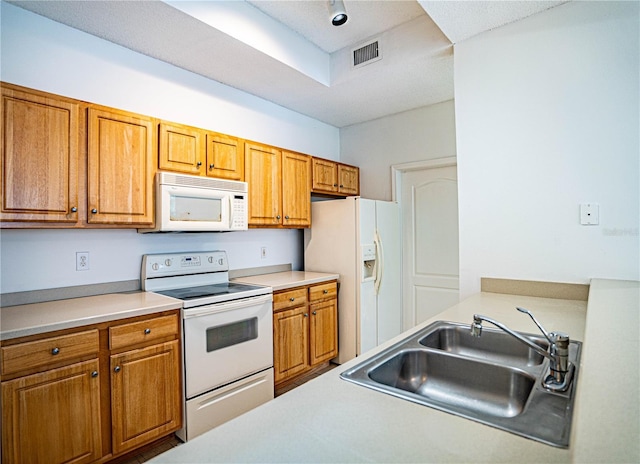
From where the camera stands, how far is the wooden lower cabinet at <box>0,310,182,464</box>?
5.24 ft

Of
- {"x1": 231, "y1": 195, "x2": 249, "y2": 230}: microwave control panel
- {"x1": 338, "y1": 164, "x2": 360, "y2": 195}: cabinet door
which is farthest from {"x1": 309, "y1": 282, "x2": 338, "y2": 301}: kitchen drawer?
{"x1": 338, "y1": 164, "x2": 360, "y2": 195}: cabinet door

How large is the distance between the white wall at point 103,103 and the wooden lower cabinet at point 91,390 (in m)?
0.62

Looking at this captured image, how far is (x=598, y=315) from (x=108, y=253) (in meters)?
2.64

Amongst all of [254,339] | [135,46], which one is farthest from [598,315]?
[135,46]

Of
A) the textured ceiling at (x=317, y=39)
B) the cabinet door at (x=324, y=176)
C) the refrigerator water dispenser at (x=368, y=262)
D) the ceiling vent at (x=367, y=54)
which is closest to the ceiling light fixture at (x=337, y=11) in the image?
the textured ceiling at (x=317, y=39)

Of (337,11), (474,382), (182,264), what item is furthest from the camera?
(182,264)

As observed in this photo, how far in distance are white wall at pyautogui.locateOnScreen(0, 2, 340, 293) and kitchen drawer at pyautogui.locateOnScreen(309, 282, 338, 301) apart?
2.07 ft

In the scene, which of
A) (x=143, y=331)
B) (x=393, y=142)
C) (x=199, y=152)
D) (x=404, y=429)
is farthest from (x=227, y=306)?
(x=393, y=142)

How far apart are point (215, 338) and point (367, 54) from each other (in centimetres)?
246

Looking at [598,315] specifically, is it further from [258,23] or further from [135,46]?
[135,46]

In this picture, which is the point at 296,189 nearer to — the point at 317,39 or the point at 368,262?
the point at 368,262

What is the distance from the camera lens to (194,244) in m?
2.87

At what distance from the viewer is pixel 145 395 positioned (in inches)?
78.3

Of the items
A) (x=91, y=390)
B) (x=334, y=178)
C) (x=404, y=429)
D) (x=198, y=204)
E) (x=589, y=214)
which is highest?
(x=334, y=178)
